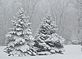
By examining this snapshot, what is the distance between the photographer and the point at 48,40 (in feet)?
46.4

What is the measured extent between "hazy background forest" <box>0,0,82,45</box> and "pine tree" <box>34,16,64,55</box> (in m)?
20.8

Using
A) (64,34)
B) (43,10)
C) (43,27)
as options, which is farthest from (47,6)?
(43,27)

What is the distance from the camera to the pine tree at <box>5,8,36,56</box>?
1265cm

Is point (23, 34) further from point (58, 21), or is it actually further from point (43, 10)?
point (43, 10)

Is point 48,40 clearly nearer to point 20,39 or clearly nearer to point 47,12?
point 20,39

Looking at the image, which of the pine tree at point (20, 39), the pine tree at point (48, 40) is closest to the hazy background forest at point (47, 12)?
the pine tree at point (48, 40)

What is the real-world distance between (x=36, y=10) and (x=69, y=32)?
8.88 m

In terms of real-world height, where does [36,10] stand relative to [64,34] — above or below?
above

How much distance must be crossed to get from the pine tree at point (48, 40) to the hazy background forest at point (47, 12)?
20.8 m

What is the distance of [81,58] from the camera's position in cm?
1055

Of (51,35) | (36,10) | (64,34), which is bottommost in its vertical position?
(64,34)

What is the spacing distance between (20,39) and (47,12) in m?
29.7

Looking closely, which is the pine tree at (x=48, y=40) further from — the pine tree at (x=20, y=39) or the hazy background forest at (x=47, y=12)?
the hazy background forest at (x=47, y=12)

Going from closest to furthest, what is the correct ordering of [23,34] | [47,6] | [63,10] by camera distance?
[23,34] → [63,10] → [47,6]
